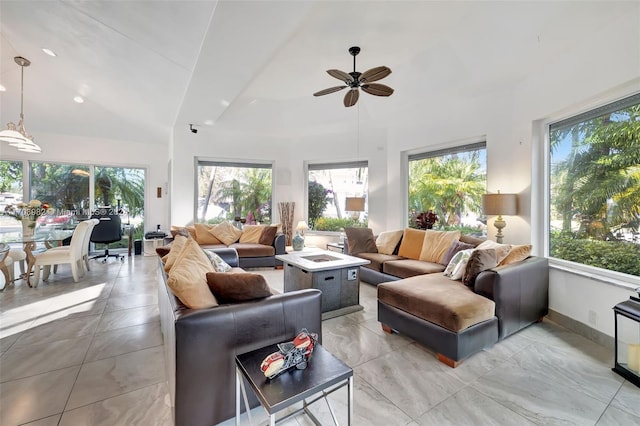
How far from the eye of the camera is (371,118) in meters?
5.63

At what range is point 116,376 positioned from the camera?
6.61ft

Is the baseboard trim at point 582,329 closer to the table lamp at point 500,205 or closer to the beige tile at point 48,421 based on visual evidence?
the table lamp at point 500,205

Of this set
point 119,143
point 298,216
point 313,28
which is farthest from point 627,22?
point 119,143

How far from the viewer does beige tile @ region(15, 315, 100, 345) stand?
2523 millimetres

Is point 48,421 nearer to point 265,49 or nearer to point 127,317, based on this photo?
point 127,317

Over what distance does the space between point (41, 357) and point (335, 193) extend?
209 inches

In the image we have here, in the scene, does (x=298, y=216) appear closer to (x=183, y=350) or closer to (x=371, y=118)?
(x=371, y=118)

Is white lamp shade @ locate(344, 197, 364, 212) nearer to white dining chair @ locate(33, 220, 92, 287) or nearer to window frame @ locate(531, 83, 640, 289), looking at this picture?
window frame @ locate(531, 83, 640, 289)

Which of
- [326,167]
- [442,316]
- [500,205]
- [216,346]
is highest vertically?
[326,167]

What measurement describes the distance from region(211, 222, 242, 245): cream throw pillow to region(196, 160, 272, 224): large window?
901 mm

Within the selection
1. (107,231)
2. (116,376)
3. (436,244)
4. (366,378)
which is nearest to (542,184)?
(436,244)

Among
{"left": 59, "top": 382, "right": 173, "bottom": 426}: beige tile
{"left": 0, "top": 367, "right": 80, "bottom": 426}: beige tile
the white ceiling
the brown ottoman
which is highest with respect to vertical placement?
the white ceiling

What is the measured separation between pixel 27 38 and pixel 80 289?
3614mm

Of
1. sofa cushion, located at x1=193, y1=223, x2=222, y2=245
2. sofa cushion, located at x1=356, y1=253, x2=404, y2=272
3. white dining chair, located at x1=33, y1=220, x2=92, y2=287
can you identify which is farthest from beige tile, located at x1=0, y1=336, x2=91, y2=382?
sofa cushion, located at x1=356, y1=253, x2=404, y2=272
